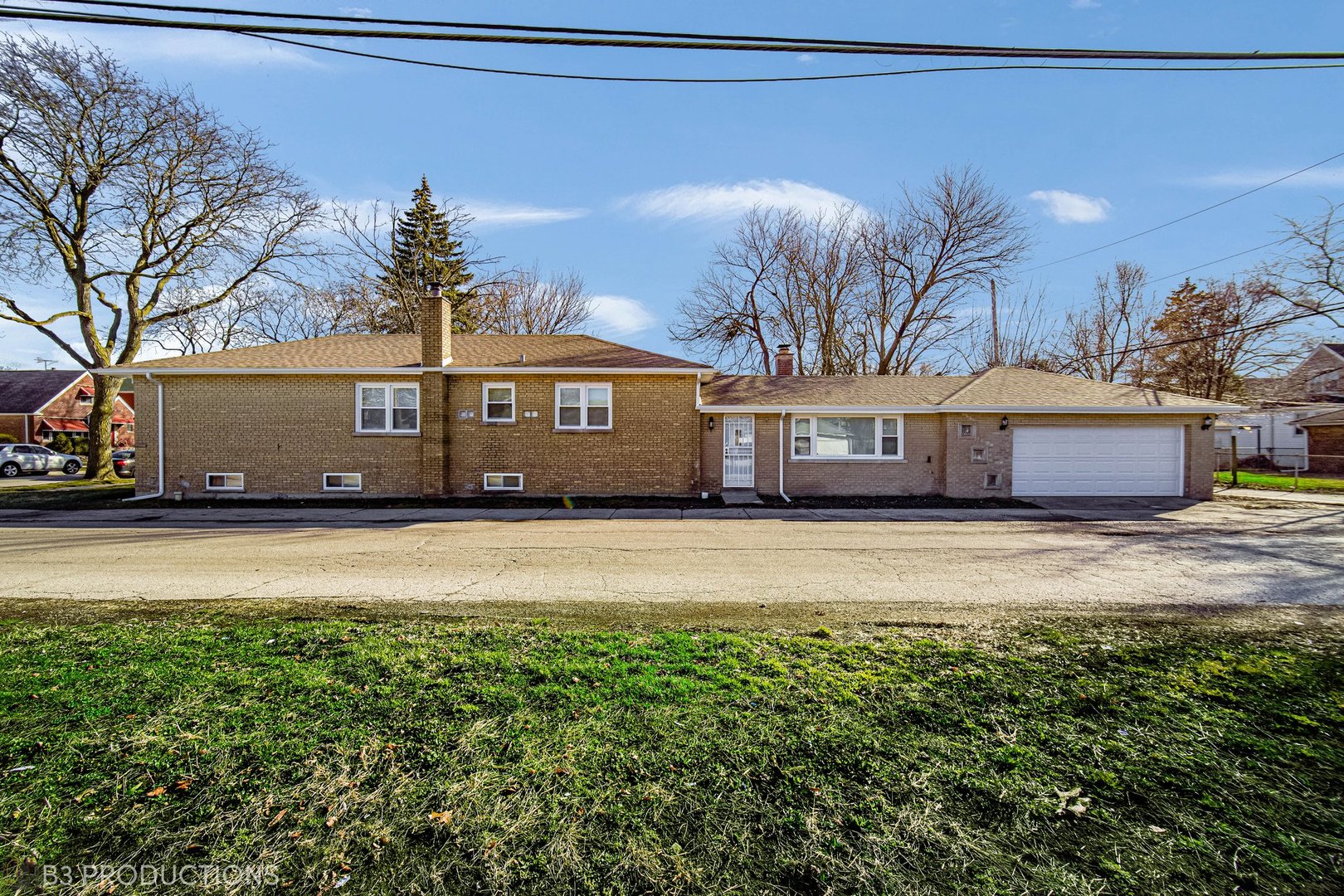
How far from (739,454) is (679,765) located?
1390cm

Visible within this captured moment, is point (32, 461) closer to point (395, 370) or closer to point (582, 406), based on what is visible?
point (395, 370)

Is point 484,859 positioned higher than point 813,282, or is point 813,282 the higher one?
point 813,282

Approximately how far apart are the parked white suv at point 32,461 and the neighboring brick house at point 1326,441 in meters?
61.7

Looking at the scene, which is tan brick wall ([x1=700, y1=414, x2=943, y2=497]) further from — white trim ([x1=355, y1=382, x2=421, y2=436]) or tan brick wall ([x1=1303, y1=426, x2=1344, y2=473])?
tan brick wall ([x1=1303, y1=426, x2=1344, y2=473])

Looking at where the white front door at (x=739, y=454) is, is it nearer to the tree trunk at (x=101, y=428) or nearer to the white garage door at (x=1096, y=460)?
the white garage door at (x=1096, y=460)

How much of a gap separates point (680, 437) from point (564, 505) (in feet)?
12.2

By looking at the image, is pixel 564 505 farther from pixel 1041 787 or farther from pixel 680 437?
pixel 1041 787

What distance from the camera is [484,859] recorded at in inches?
86.7

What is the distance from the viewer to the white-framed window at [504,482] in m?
15.7

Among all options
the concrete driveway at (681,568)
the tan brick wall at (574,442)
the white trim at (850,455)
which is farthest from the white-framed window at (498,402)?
the white trim at (850,455)

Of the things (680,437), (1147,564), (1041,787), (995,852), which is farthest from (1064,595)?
(680,437)

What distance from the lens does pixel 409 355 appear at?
1653 centimetres

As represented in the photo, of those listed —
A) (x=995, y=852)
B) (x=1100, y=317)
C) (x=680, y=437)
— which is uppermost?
(x=1100, y=317)

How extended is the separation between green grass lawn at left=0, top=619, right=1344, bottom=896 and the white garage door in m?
13.3
